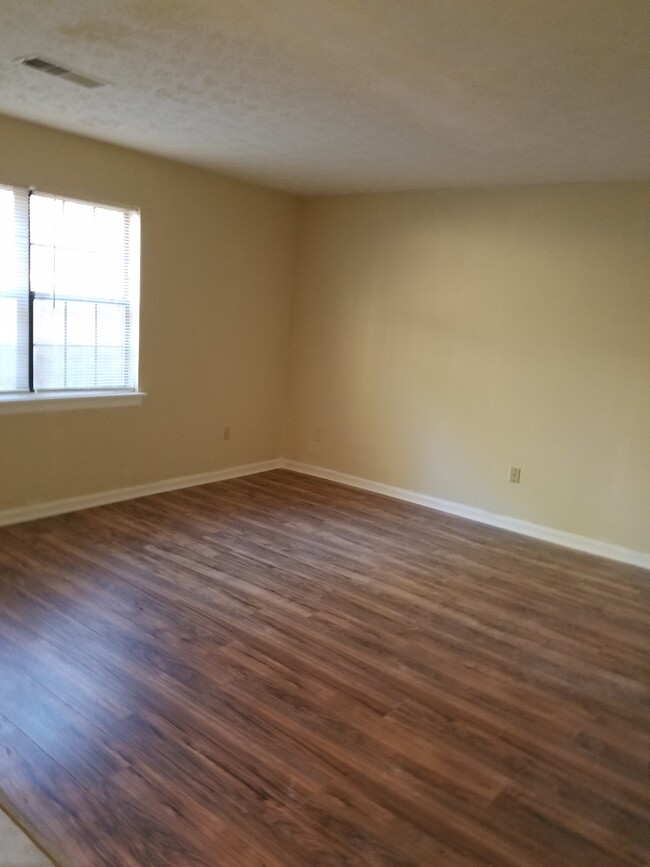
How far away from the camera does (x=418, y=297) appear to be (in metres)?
5.11

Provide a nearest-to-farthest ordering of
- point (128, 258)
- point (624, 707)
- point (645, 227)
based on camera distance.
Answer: point (624, 707), point (645, 227), point (128, 258)

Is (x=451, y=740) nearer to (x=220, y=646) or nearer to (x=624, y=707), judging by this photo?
(x=624, y=707)

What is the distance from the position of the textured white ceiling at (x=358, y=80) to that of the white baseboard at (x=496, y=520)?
2373 mm

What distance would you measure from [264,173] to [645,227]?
8.64 feet

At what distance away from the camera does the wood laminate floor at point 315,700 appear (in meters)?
1.85

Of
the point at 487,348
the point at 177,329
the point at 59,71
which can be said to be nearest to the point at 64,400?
the point at 177,329

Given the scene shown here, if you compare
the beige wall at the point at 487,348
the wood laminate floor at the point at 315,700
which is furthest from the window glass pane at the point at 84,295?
the beige wall at the point at 487,348

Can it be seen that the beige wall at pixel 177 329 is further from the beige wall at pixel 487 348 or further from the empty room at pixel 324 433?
the beige wall at pixel 487 348

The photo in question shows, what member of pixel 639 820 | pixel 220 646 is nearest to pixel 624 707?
pixel 639 820

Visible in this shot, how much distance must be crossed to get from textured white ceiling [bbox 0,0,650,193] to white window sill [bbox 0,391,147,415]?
5.37 feet

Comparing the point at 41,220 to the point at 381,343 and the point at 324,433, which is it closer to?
the point at 381,343

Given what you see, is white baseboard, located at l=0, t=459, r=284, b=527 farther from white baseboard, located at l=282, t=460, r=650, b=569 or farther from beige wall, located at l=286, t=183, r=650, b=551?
Answer: beige wall, located at l=286, t=183, r=650, b=551

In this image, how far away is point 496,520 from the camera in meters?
4.81

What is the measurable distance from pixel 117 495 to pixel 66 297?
1434 millimetres
